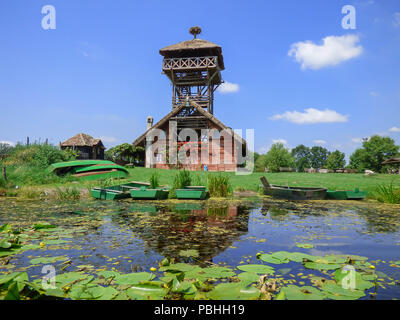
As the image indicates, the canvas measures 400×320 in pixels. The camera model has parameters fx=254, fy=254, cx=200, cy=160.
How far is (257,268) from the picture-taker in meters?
3.56

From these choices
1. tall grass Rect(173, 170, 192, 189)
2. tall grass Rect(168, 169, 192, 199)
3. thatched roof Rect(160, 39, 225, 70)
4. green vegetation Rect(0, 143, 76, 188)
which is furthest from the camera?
thatched roof Rect(160, 39, 225, 70)

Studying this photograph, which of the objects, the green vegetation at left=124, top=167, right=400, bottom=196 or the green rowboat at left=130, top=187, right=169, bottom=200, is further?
the green vegetation at left=124, top=167, right=400, bottom=196

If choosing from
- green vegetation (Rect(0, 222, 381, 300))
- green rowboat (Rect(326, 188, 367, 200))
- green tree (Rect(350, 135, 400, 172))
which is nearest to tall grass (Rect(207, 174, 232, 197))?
green rowboat (Rect(326, 188, 367, 200))

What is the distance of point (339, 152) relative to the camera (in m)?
87.2

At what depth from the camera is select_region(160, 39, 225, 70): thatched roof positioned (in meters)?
30.7

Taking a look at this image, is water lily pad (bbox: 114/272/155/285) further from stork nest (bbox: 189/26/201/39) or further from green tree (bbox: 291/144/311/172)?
green tree (bbox: 291/144/311/172)

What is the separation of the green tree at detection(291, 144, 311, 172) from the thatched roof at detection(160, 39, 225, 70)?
8888cm

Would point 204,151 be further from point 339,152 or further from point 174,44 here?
point 339,152

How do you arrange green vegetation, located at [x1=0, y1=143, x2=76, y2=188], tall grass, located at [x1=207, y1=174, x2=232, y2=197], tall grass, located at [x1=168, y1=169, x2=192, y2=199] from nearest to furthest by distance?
tall grass, located at [x1=168, y1=169, x2=192, y2=199] → tall grass, located at [x1=207, y1=174, x2=232, y2=197] → green vegetation, located at [x1=0, y1=143, x2=76, y2=188]

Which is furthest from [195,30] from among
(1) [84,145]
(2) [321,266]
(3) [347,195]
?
(2) [321,266]

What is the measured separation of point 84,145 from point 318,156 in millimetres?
102233

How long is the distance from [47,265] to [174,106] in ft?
95.3

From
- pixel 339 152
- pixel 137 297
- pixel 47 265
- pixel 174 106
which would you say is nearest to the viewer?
pixel 137 297
